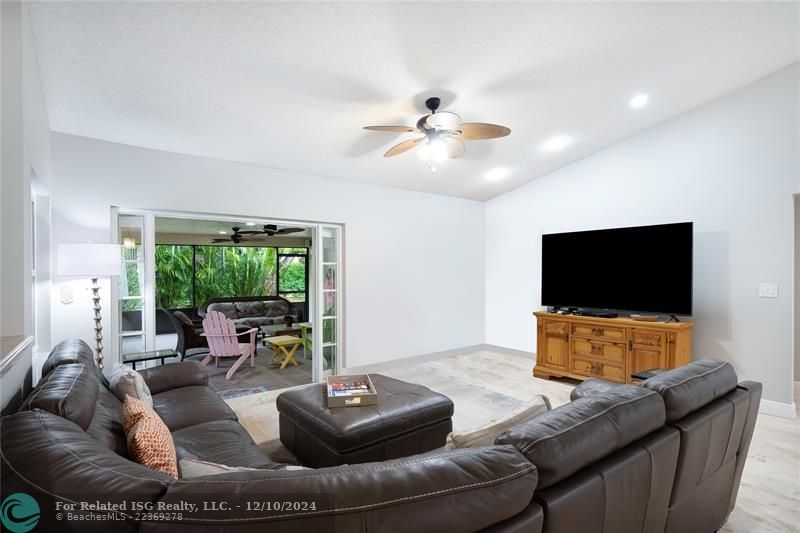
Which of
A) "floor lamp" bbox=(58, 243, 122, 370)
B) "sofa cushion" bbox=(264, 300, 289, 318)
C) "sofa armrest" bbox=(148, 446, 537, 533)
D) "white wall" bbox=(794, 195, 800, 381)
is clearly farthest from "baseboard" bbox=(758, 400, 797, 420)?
"sofa cushion" bbox=(264, 300, 289, 318)

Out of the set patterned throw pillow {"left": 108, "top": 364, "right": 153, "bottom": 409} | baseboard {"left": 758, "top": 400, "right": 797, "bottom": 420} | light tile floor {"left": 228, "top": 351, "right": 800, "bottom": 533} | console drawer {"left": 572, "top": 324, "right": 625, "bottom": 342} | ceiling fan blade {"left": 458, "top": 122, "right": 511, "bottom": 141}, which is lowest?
light tile floor {"left": 228, "top": 351, "right": 800, "bottom": 533}

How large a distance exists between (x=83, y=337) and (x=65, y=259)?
952mm

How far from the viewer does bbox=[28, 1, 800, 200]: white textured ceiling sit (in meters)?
2.35

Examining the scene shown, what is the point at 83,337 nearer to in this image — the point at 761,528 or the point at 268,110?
the point at 268,110

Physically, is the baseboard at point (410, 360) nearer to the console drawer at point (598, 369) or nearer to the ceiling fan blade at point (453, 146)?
the console drawer at point (598, 369)

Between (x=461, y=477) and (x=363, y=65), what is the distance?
2.71 meters

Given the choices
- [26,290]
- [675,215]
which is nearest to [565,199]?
[675,215]

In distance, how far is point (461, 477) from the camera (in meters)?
0.94

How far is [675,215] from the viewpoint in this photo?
4.39 metres

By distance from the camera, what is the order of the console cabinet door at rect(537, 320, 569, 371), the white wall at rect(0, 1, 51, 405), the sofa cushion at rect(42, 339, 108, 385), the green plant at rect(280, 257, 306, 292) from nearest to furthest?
the white wall at rect(0, 1, 51, 405) < the sofa cushion at rect(42, 339, 108, 385) < the console cabinet door at rect(537, 320, 569, 371) < the green plant at rect(280, 257, 306, 292)

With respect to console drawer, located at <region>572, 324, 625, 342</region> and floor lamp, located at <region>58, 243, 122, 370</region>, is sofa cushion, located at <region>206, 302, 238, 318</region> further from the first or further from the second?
console drawer, located at <region>572, 324, 625, 342</region>

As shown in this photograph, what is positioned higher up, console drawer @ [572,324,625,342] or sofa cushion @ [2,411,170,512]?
sofa cushion @ [2,411,170,512]

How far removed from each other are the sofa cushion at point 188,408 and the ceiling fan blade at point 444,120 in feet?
8.22

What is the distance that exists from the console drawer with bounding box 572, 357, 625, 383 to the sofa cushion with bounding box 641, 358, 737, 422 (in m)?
2.54
